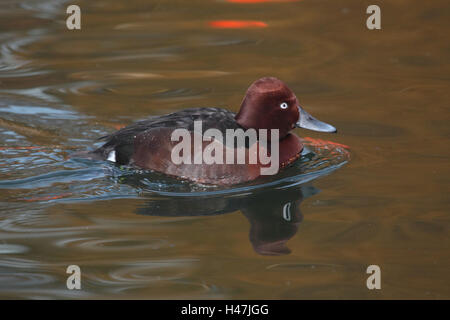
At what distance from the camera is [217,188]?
21.4 ft

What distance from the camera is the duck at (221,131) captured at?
6.54 m

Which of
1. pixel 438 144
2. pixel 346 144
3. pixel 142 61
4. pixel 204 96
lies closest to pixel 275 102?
pixel 346 144

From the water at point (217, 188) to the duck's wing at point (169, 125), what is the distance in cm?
16

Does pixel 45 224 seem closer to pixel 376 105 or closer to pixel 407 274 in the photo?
pixel 407 274

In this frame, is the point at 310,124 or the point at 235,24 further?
the point at 235,24

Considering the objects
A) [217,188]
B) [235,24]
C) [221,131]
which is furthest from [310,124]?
[235,24]

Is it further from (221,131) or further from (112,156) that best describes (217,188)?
(112,156)

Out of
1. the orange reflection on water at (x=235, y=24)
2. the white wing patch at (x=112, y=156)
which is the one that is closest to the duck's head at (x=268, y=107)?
the white wing patch at (x=112, y=156)

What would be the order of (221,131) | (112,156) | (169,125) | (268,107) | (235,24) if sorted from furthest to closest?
1. (235,24)
2. (112,156)
3. (268,107)
4. (169,125)
5. (221,131)

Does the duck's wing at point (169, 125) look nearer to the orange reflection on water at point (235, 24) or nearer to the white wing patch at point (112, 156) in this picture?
the white wing patch at point (112, 156)

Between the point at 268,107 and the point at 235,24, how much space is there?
15.5 ft

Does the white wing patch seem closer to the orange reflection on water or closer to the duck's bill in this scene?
the duck's bill

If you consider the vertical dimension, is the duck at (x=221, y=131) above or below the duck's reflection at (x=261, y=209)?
above

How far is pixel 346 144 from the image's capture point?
24.9ft
